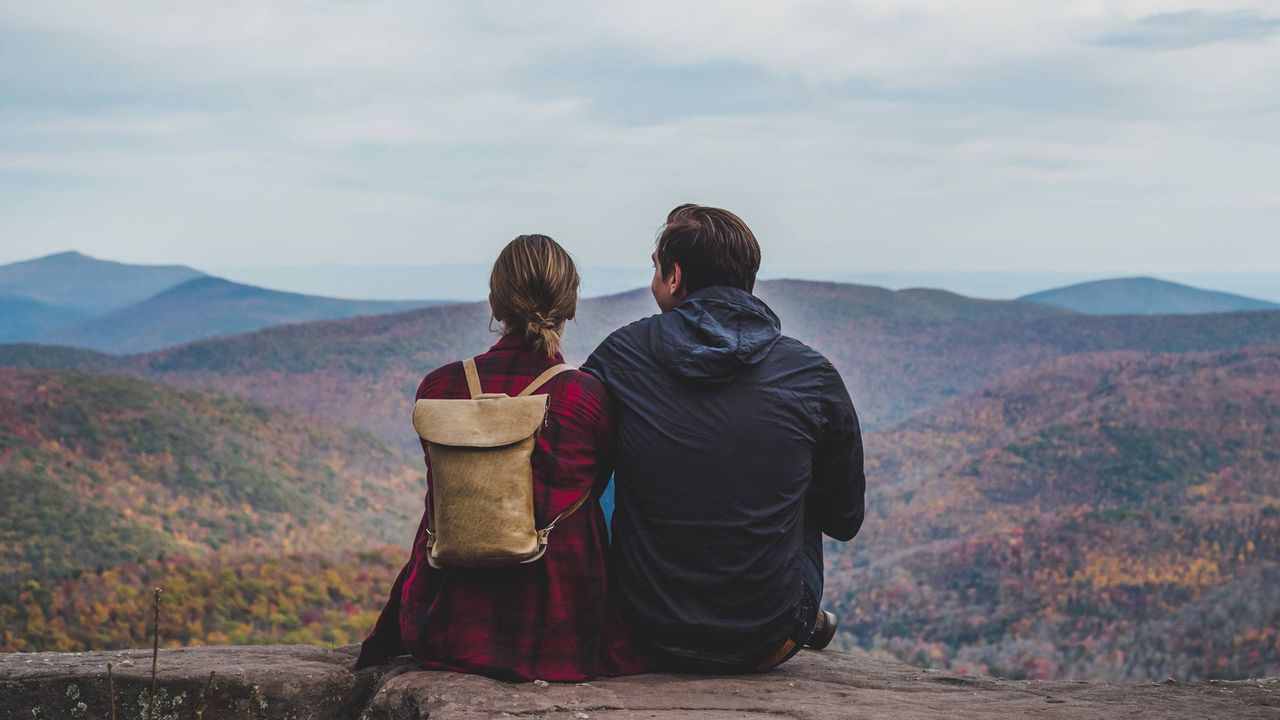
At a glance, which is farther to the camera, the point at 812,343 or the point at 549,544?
the point at 812,343

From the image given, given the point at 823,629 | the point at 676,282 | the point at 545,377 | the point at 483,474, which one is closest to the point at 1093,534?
the point at 823,629

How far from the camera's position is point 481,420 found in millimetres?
4586

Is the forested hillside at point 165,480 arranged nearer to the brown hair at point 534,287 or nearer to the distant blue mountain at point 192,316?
the brown hair at point 534,287

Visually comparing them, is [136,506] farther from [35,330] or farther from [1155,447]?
[35,330]

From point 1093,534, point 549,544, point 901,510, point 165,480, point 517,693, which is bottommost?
point 901,510

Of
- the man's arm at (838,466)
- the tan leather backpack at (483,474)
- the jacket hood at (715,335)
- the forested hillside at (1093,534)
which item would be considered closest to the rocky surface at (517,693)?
the tan leather backpack at (483,474)

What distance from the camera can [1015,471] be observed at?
37125mm

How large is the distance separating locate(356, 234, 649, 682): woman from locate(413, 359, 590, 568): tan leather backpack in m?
0.16

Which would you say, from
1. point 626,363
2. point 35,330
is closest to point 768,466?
point 626,363

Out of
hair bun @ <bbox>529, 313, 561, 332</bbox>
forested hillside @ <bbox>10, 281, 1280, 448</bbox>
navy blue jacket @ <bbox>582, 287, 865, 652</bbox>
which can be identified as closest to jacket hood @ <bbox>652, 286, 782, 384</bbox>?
navy blue jacket @ <bbox>582, 287, 865, 652</bbox>

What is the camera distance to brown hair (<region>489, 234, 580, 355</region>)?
15.9 feet

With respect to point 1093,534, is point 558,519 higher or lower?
higher

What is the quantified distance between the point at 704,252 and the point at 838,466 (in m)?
1.13

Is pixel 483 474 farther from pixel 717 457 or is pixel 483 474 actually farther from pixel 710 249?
pixel 710 249
